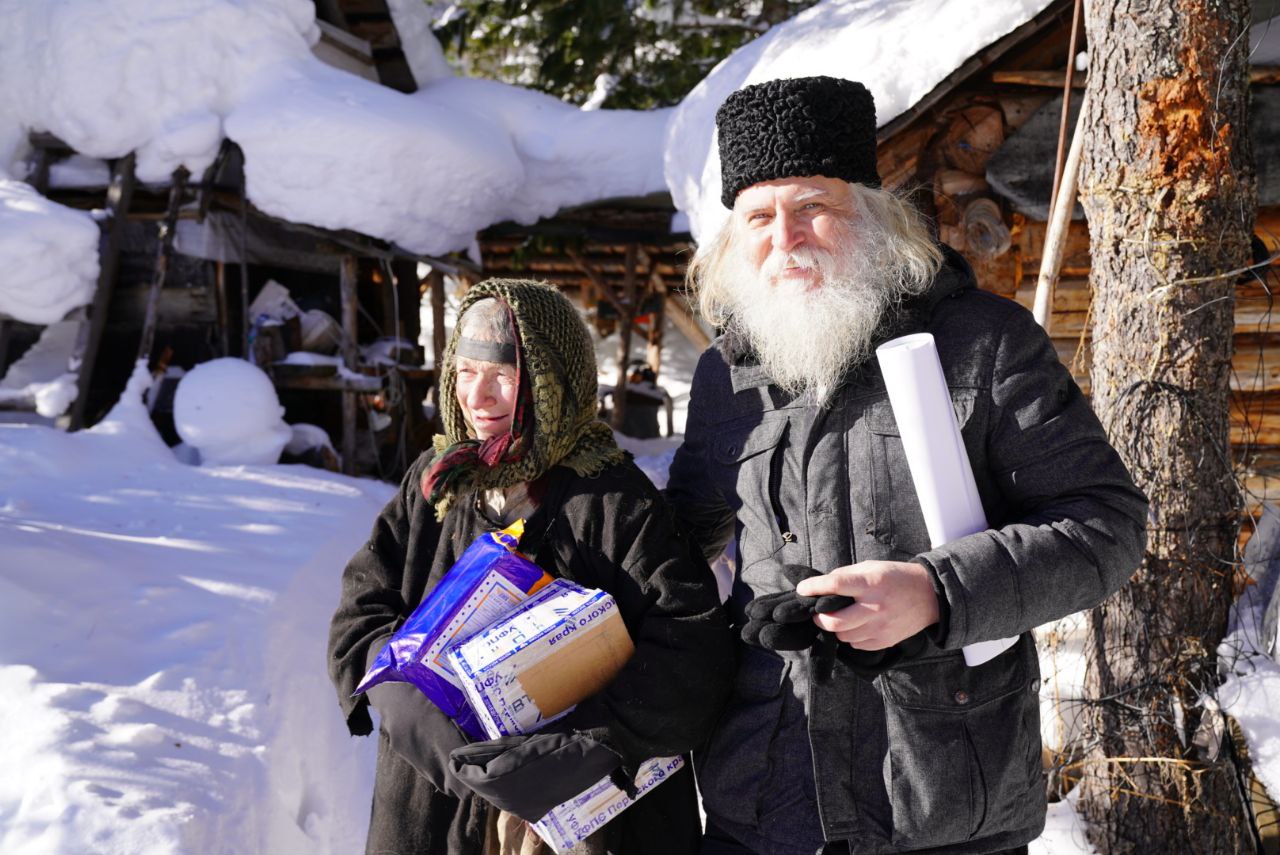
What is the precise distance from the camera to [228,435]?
704 centimetres

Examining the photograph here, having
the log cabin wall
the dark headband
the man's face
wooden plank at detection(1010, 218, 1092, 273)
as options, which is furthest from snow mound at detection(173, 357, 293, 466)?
the man's face

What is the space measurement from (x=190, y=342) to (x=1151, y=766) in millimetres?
7352

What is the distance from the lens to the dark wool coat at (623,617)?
1.77m

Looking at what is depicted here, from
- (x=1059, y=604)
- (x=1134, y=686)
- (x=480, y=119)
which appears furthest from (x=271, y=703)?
(x=480, y=119)

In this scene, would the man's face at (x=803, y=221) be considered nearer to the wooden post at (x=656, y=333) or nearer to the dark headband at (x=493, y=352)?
the dark headband at (x=493, y=352)

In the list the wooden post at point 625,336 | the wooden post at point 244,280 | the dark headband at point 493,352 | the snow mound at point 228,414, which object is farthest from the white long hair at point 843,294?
the wooden post at point 625,336

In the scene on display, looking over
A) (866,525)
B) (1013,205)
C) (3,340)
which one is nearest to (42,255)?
(3,340)

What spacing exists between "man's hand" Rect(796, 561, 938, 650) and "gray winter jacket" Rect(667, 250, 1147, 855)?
0.03 meters

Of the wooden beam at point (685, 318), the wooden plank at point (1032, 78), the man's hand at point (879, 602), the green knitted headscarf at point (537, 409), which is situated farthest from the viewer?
the wooden beam at point (685, 318)

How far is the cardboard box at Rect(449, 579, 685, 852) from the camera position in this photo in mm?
1729

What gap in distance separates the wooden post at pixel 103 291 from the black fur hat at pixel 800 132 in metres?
6.78

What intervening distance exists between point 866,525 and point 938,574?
0.20 m

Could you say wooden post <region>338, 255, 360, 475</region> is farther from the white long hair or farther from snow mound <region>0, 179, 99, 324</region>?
the white long hair

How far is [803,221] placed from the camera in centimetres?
179
